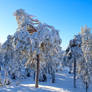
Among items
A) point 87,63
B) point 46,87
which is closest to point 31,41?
point 46,87

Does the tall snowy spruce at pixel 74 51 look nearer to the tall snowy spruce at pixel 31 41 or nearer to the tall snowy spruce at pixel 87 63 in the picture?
the tall snowy spruce at pixel 87 63

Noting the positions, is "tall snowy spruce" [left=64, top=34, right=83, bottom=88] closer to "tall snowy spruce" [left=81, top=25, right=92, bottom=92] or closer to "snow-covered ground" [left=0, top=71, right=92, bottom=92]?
"snow-covered ground" [left=0, top=71, right=92, bottom=92]

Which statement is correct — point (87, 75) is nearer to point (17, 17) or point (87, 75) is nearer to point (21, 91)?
point (21, 91)

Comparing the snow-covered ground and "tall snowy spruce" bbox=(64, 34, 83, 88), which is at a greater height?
"tall snowy spruce" bbox=(64, 34, 83, 88)

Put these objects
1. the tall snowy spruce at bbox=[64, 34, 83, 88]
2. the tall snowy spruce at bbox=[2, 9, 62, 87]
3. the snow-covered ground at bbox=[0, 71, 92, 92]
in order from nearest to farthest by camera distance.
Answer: the snow-covered ground at bbox=[0, 71, 92, 92]
the tall snowy spruce at bbox=[2, 9, 62, 87]
the tall snowy spruce at bbox=[64, 34, 83, 88]

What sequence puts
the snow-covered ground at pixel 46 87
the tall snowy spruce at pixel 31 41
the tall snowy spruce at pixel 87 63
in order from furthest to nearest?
the tall snowy spruce at pixel 87 63, the tall snowy spruce at pixel 31 41, the snow-covered ground at pixel 46 87

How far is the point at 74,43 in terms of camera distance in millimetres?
19859

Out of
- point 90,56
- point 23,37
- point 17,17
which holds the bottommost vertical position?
point 90,56

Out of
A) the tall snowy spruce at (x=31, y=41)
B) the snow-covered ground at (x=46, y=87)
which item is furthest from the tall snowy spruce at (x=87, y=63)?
the tall snowy spruce at (x=31, y=41)

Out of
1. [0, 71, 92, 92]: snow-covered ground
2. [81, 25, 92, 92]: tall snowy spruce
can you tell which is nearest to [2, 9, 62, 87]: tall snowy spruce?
[0, 71, 92, 92]: snow-covered ground

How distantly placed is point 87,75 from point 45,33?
8.43 meters

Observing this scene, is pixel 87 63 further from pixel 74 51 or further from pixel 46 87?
pixel 46 87

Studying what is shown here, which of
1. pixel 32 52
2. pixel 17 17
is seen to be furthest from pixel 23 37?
pixel 17 17

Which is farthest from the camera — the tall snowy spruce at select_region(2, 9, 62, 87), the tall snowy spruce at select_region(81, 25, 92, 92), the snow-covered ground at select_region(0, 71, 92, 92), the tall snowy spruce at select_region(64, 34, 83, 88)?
the tall snowy spruce at select_region(64, 34, 83, 88)
